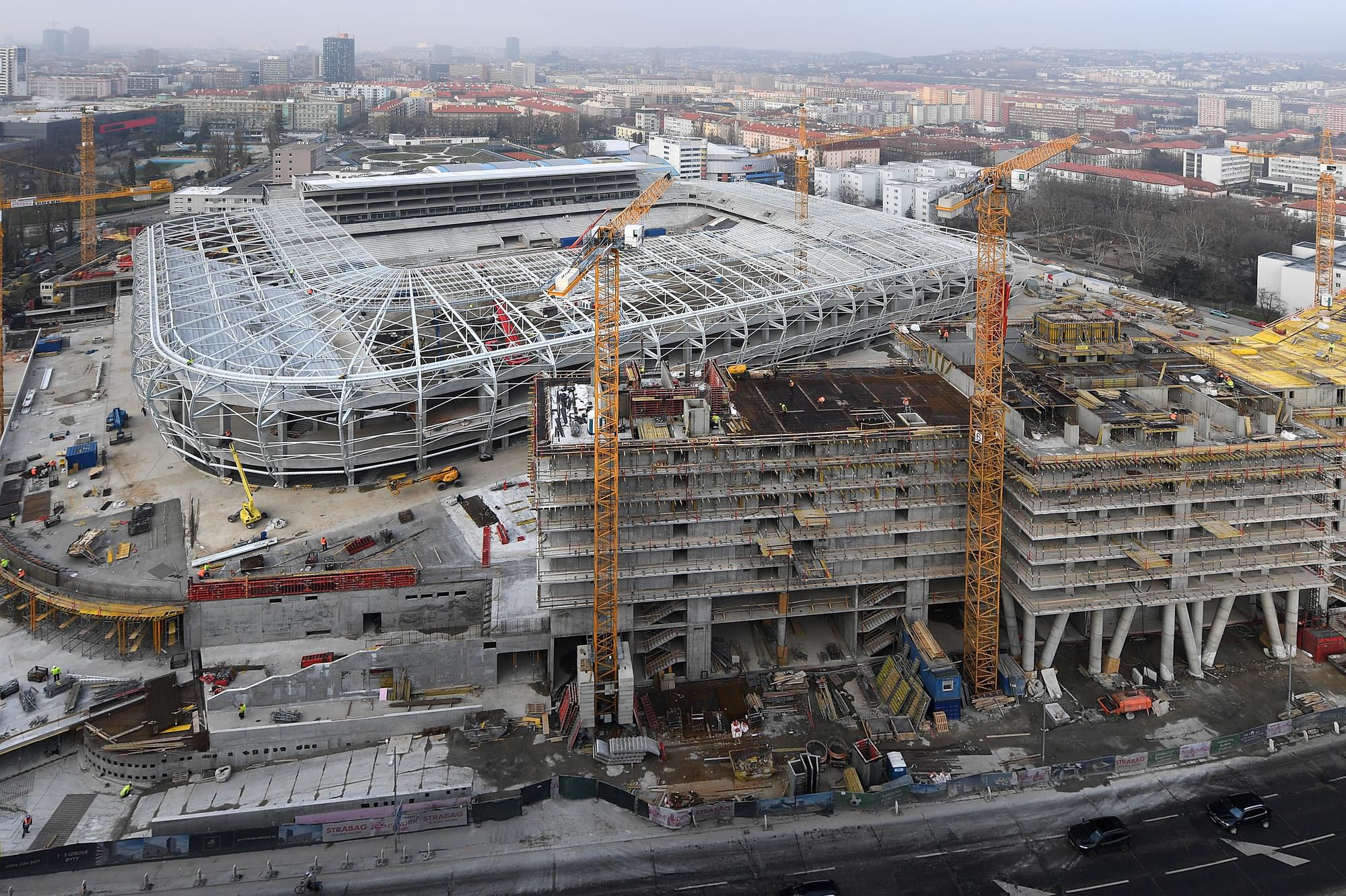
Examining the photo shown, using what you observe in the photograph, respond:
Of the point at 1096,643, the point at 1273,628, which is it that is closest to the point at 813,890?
the point at 1096,643

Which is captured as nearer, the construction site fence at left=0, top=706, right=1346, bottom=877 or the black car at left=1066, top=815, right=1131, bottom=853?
the black car at left=1066, top=815, right=1131, bottom=853

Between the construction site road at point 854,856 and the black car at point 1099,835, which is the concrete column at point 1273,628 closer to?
the construction site road at point 854,856

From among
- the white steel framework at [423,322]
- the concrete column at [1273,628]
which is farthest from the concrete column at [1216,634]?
the white steel framework at [423,322]

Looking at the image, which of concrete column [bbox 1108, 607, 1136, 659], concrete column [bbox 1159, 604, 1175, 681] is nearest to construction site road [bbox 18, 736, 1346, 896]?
concrete column [bbox 1159, 604, 1175, 681]

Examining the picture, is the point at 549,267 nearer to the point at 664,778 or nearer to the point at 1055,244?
the point at 664,778

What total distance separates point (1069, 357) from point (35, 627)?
2575 inches

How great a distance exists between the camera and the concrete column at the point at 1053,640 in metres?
50.5

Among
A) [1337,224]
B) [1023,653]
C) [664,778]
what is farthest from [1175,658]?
[1337,224]

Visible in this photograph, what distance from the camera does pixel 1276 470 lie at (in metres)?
49.6

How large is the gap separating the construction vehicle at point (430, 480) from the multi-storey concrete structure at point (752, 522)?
16.3 metres

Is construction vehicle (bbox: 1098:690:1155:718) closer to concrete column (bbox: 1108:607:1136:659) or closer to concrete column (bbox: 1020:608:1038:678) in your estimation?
concrete column (bbox: 1108:607:1136:659)

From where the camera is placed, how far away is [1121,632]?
50.9 metres

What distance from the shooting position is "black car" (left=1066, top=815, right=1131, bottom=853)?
39.3m

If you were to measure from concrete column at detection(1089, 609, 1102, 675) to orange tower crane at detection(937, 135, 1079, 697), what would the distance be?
5.12 metres
